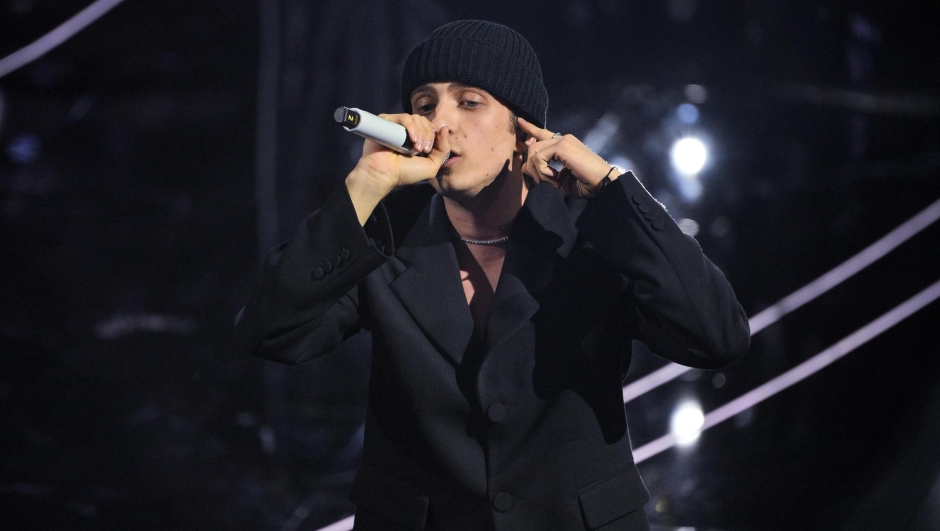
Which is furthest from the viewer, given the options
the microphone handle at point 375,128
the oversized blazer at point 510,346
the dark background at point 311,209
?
the dark background at point 311,209

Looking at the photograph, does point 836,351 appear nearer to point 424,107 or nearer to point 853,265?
point 853,265

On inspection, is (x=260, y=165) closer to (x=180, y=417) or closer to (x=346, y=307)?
(x=180, y=417)

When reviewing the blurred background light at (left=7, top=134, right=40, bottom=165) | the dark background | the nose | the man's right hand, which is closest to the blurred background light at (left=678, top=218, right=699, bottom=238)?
the dark background

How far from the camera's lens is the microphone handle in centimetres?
107

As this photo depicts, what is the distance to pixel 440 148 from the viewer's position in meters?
1.29

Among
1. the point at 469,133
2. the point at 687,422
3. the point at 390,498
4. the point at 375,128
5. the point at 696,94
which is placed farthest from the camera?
the point at 687,422

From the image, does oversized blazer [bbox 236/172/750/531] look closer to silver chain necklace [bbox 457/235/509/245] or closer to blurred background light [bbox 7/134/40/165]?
silver chain necklace [bbox 457/235/509/245]

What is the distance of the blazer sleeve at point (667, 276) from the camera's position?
117 cm

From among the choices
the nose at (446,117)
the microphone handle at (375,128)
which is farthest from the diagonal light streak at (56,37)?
the microphone handle at (375,128)

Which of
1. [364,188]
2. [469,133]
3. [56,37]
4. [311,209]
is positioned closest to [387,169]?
[364,188]

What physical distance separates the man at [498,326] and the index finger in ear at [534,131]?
13 millimetres

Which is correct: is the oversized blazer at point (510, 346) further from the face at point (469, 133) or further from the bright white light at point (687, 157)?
the bright white light at point (687, 157)

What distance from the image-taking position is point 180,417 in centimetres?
260

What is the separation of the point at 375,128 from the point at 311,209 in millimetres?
1558
